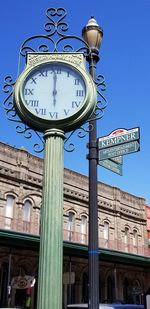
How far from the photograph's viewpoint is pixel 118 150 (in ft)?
Answer: 23.8

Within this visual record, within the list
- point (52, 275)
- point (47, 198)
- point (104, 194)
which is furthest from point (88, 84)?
point (104, 194)

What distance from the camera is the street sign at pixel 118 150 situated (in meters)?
7.09

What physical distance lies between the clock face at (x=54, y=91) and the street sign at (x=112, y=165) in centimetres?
359

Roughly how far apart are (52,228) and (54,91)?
1363 millimetres

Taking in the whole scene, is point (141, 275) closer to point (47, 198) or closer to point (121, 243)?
point (121, 243)

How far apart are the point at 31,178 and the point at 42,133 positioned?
20.5 metres

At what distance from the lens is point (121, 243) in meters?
30.9

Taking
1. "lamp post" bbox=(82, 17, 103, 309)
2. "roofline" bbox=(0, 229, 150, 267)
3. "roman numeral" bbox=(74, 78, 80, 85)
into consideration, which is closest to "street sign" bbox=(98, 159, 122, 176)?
"lamp post" bbox=(82, 17, 103, 309)

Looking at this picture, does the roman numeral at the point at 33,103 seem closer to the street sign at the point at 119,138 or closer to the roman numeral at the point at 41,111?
the roman numeral at the point at 41,111

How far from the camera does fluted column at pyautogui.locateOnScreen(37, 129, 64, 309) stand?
3.41m

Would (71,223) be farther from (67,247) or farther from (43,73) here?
(43,73)

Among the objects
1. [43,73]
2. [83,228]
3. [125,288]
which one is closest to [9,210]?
[83,228]

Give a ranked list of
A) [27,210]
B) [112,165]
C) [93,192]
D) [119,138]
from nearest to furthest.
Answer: [119,138]
[93,192]
[112,165]
[27,210]

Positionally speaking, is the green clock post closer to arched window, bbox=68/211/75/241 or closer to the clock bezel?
the clock bezel
